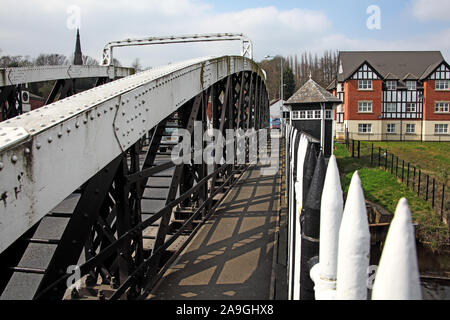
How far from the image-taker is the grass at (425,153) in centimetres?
2808

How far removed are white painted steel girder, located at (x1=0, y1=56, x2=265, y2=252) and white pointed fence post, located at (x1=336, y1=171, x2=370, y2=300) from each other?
1.65 meters

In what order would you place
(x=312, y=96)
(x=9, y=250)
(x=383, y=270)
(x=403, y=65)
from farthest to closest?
(x=403, y=65)
(x=312, y=96)
(x=9, y=250)
(x=383, y=270)

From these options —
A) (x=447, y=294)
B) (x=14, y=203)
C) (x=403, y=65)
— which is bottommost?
(x=447, y=294)

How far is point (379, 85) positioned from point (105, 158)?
44011mm

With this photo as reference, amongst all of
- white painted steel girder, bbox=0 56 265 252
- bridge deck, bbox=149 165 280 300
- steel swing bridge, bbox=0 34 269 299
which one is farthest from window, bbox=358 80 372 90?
white painted steel girder, bbox=0 56 265 252

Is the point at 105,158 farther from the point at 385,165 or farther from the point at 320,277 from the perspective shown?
the point at 385,165

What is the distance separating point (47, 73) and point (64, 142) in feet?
27.1

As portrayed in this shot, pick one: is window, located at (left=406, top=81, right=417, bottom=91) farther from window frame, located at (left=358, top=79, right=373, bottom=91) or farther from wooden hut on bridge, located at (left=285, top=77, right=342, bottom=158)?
wooden hut on bridge, located at (left=285, top=77, right=342, bottom=158)

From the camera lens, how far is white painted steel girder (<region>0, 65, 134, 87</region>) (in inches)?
335

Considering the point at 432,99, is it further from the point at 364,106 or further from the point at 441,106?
the point at 364,106

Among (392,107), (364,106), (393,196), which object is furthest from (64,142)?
(392,107)

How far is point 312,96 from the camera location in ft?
57.2

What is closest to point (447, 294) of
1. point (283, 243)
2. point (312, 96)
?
point (312, 96)

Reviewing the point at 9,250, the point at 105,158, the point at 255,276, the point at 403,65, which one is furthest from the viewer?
the point at 403,65
